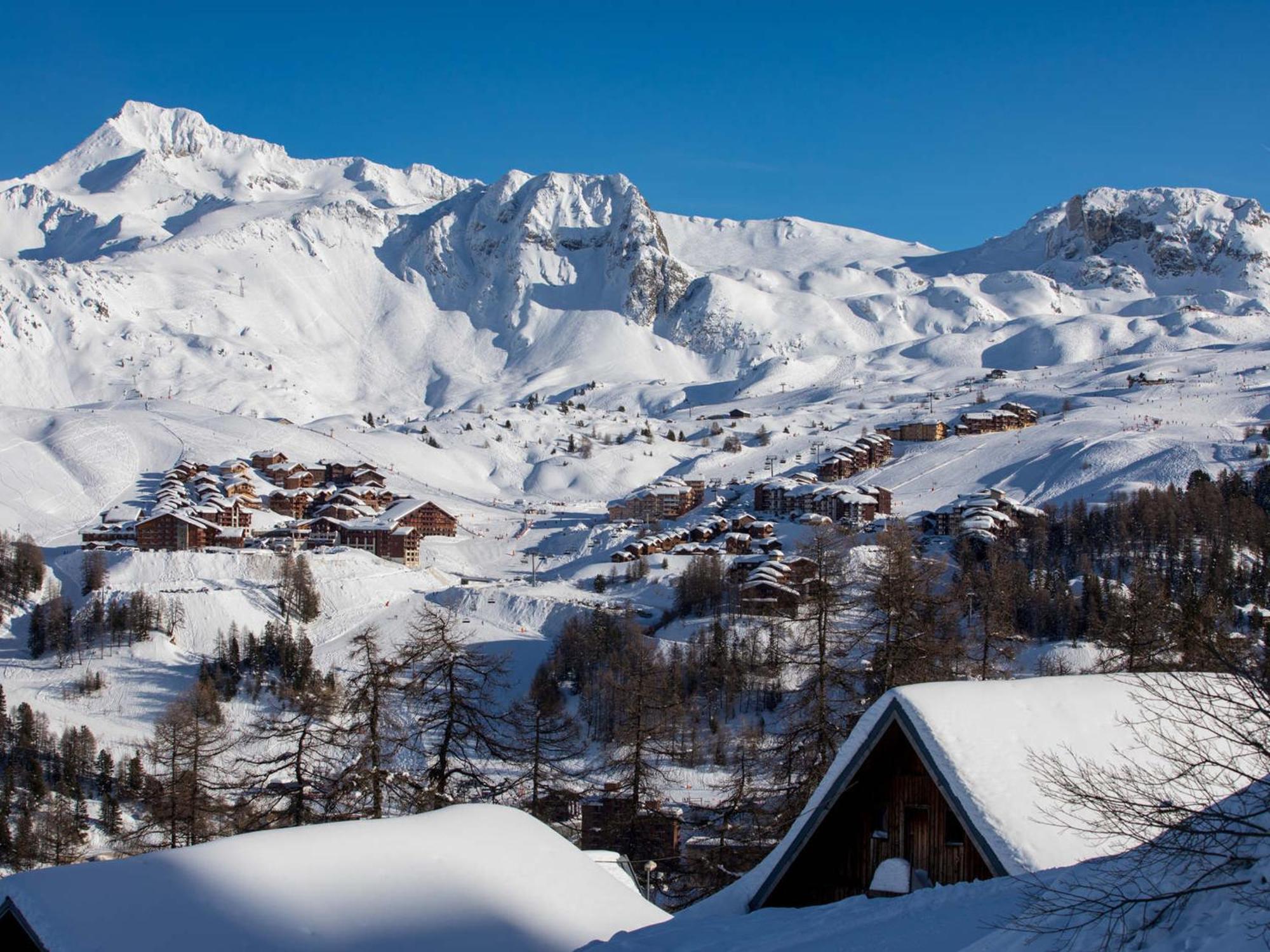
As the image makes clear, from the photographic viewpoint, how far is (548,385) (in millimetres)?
189000

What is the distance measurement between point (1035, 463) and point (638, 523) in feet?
109

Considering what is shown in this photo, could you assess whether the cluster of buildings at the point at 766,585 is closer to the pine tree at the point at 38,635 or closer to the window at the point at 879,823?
the pine tree at the point at 38,635

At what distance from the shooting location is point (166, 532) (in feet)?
220

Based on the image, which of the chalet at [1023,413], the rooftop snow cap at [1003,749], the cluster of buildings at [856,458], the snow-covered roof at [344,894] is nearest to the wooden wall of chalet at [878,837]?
the rooftop snow cap at [1003,749]

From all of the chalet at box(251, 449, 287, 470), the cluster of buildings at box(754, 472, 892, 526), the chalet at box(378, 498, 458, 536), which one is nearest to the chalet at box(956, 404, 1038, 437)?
the cluster of buildings at box(754, 472, 892, 526)

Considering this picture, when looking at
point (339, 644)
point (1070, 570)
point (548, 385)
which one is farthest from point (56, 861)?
point (548, 385)

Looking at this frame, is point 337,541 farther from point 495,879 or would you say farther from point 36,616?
point 495,879

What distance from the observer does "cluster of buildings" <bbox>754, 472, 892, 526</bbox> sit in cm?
7638

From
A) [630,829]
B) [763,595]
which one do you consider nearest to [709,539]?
[763,595]

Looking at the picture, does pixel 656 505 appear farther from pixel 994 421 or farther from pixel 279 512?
pixel 994 421

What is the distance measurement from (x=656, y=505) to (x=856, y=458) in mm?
21781

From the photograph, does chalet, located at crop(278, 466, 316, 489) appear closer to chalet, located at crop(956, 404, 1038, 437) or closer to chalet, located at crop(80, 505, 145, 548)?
chalet, located at crop(80, 505, 145, 548)

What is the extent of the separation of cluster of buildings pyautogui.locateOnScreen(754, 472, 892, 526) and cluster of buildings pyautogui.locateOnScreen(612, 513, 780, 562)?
4690mm

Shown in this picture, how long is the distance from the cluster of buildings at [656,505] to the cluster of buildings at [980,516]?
20188 mm
